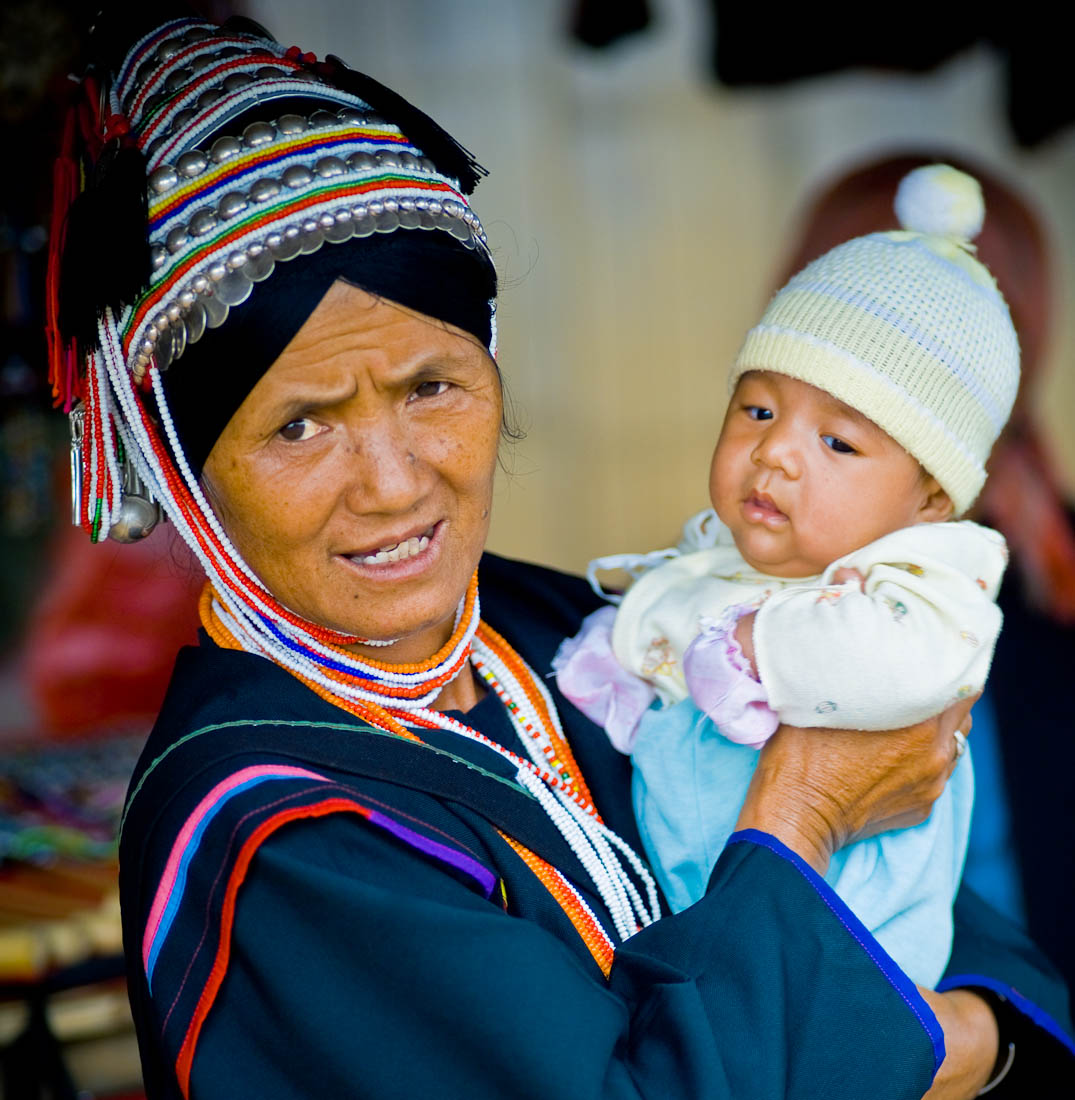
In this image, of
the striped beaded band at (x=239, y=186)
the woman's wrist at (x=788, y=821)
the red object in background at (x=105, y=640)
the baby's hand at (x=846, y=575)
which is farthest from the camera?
the red object in background at (x=105, y=640)

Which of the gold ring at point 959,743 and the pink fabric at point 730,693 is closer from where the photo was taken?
the pink fabric at point 730,693

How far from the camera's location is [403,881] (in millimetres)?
1456

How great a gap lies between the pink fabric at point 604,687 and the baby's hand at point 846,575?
0.36 metres

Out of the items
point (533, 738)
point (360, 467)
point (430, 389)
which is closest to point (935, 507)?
point (533, 738)

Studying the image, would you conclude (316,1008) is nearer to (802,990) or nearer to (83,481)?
(802,990)

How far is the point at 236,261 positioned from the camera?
155 cm

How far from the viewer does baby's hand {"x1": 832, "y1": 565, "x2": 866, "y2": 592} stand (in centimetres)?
190

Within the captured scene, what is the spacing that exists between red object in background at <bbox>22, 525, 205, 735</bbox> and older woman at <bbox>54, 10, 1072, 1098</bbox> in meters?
2.70

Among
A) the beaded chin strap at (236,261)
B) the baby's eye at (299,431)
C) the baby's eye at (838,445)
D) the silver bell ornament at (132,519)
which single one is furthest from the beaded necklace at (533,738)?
the baby's eye at (838,445)

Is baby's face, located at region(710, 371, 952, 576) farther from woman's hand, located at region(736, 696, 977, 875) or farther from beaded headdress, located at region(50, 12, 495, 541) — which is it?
beaded headdress, located at region(50, 12, 495, 541)

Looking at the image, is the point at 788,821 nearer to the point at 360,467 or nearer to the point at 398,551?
the point at 398,551

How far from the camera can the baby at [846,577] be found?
5.88ft

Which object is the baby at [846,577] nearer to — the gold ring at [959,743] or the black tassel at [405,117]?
the gold ring at [959,743]

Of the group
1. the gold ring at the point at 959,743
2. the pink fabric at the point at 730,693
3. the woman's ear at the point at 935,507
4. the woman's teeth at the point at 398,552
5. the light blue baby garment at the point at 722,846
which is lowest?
the light blue baby garment at the point at 722,846
